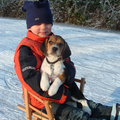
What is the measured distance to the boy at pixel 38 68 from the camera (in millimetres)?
1441

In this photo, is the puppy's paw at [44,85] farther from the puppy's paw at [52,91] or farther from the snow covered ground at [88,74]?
the snow covered ground at [88,74]

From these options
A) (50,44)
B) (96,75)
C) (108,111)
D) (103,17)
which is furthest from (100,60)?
(103,17)

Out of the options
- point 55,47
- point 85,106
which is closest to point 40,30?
point 55,47

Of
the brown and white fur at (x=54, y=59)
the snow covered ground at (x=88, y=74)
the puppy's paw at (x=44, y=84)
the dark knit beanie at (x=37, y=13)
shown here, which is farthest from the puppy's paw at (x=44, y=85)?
the snow covered ground at (x=88, y=74)

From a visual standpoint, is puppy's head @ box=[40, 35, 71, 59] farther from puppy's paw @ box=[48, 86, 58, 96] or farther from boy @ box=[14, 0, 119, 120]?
puppy's paw @ box=[48, 86, 58, 96]

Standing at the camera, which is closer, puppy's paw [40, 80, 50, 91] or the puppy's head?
puppy's paw [40, 80, 50, 91]

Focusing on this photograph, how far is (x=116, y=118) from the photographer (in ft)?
5.36

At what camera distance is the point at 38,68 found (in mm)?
1668

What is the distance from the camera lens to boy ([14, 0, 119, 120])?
56.7 inches

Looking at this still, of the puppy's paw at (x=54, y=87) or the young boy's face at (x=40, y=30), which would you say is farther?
the young boy's face at (x=40, y=30)

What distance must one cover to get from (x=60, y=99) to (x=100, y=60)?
337 cm

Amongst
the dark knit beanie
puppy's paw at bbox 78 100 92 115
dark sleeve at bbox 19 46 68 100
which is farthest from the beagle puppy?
puppy's paw at bbox 78 100 92 115

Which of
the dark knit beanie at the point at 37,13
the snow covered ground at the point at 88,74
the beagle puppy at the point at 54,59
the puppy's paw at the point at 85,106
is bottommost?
the snow covered ground at the point at 88,74

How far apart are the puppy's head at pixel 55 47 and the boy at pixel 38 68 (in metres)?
0.12
